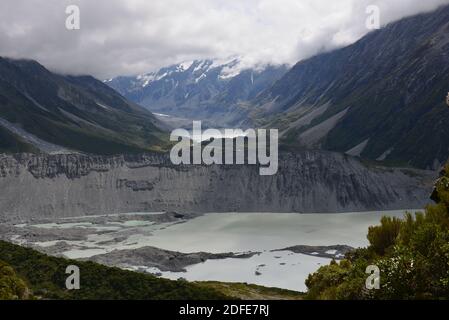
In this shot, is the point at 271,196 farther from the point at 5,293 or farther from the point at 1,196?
the point at 5,293

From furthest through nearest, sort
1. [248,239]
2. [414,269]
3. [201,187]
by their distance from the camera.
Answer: [201,187] → [248,239] → [414,269]

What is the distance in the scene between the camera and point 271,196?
145 meters

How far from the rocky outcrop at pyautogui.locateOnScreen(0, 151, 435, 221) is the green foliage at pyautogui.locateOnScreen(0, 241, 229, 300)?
83.6 meters

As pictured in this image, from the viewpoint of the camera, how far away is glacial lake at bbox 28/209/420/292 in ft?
270

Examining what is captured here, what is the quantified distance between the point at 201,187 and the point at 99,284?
98770mm

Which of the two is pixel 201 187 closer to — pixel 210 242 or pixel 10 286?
pixel 210 242

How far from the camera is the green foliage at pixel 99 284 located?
161 feet

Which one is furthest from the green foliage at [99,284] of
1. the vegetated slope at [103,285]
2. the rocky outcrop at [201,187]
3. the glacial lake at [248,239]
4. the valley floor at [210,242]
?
the rocky outcrop at [201,187]

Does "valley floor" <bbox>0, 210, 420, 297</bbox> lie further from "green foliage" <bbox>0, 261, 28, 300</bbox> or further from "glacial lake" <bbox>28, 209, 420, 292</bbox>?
"green foliage" <bbox>0, 261, 28, 300</bbox>

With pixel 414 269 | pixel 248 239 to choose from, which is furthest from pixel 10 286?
pixel 248 239

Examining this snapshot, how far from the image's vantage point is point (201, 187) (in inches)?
5935

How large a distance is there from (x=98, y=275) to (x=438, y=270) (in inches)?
1454

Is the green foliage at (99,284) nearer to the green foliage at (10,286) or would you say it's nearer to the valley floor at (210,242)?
the green foliage at (10,286)
